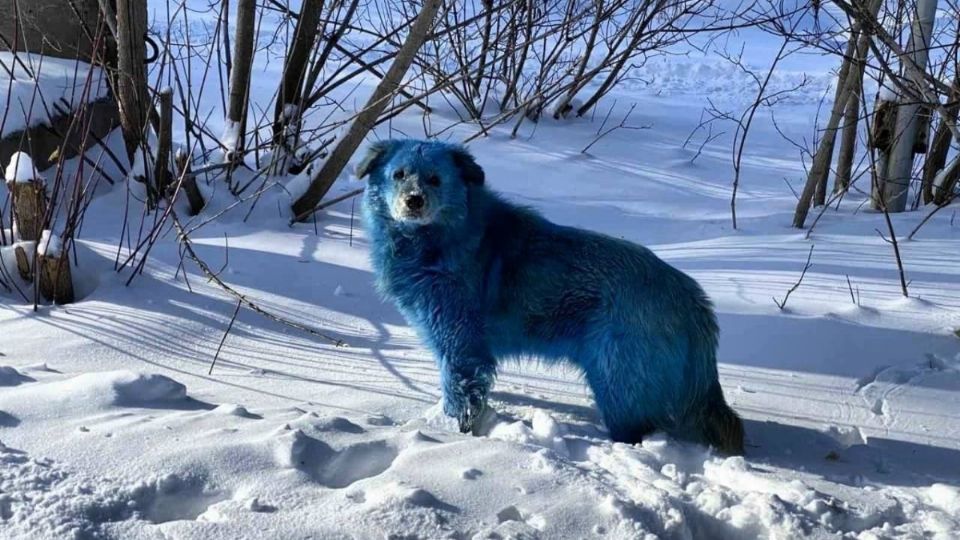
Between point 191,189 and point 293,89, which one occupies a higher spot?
point 293,89

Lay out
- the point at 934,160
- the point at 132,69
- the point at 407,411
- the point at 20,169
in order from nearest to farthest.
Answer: the point at 407,411 < the point at 20,169 < the point at 132,69 < the point at 934,160

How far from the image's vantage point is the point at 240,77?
23.5 ft

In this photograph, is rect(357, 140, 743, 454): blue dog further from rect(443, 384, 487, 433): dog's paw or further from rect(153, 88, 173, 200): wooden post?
rect(153, 88, 173, 200): wooden post

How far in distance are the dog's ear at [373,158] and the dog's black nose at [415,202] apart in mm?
319

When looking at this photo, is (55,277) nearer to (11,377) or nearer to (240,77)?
(11,377)

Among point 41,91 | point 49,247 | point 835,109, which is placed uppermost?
point 835,109

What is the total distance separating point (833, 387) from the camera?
415 centimetres

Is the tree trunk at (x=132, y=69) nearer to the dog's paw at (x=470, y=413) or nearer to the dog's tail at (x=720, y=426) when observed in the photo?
the dog's paw at (x=470, y=413)

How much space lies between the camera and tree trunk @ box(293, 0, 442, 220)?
5.77 meters

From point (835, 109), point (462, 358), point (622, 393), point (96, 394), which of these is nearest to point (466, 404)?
point (462, 358)

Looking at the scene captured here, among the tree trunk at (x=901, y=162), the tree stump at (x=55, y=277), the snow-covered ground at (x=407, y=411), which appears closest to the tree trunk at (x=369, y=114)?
the snow-covered ground at (x=407, y=411)

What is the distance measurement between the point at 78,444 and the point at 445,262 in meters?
1.49

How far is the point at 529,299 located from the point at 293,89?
4530 mm

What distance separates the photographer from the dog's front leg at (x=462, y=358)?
3.57m
